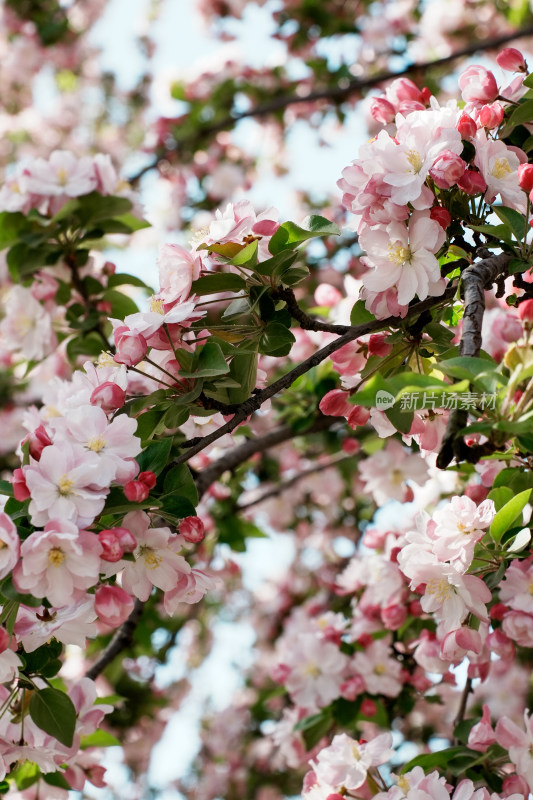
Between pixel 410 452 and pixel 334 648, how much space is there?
51 centimetres

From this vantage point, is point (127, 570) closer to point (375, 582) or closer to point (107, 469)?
point (107, 469)

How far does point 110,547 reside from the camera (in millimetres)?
956

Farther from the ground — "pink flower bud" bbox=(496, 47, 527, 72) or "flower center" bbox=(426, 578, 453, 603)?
"pink flower bud" bbox=(496, 47, 527, 72)

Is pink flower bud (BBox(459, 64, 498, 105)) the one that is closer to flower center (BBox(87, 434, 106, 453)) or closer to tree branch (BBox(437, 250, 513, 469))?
tree branch (BBox(437, 250, 513, 469))

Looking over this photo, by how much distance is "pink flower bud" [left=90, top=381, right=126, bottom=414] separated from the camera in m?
1.09

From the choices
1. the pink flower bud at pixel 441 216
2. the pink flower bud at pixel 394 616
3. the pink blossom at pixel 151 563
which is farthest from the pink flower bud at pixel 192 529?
the pink flower bud at pixel 394 616

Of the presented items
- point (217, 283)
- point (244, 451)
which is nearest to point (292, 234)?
point (217, 283)

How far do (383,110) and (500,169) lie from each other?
308 mm

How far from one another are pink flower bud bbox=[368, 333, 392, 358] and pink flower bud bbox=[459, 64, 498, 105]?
0.41 metres

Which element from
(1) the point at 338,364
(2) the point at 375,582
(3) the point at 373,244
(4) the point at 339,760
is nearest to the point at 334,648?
(2) the point at 375,582

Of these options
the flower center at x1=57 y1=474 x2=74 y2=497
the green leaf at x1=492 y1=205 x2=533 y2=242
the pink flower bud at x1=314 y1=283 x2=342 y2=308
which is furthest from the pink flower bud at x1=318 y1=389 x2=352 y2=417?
the pink flower bud at x1=314 y1=283 x2=342 y2=308

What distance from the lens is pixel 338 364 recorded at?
1.31 meters

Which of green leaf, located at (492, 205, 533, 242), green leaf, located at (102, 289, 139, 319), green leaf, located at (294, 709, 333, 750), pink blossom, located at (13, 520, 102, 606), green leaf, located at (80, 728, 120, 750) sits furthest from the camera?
green leaf, located at (102, 289, 139, 319)

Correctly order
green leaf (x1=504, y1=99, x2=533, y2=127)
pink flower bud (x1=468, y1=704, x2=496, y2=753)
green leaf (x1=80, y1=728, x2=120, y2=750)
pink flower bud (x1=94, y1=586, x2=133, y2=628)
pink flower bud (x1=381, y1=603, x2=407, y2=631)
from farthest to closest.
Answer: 1. pink flower bud (x1=381, y1=603, x2=407, y2=631)
2. green leaf (x1=80, y1=728, x2=120, y2=750)
3. pink flower bud (x1=468, y1=704, x2=496, y2=753)
4. green leaf (x1=504, y1=99, x2=533, y2=127)
5. pink flower bud (x1=94, y1=586, x2=133, y2=628)
